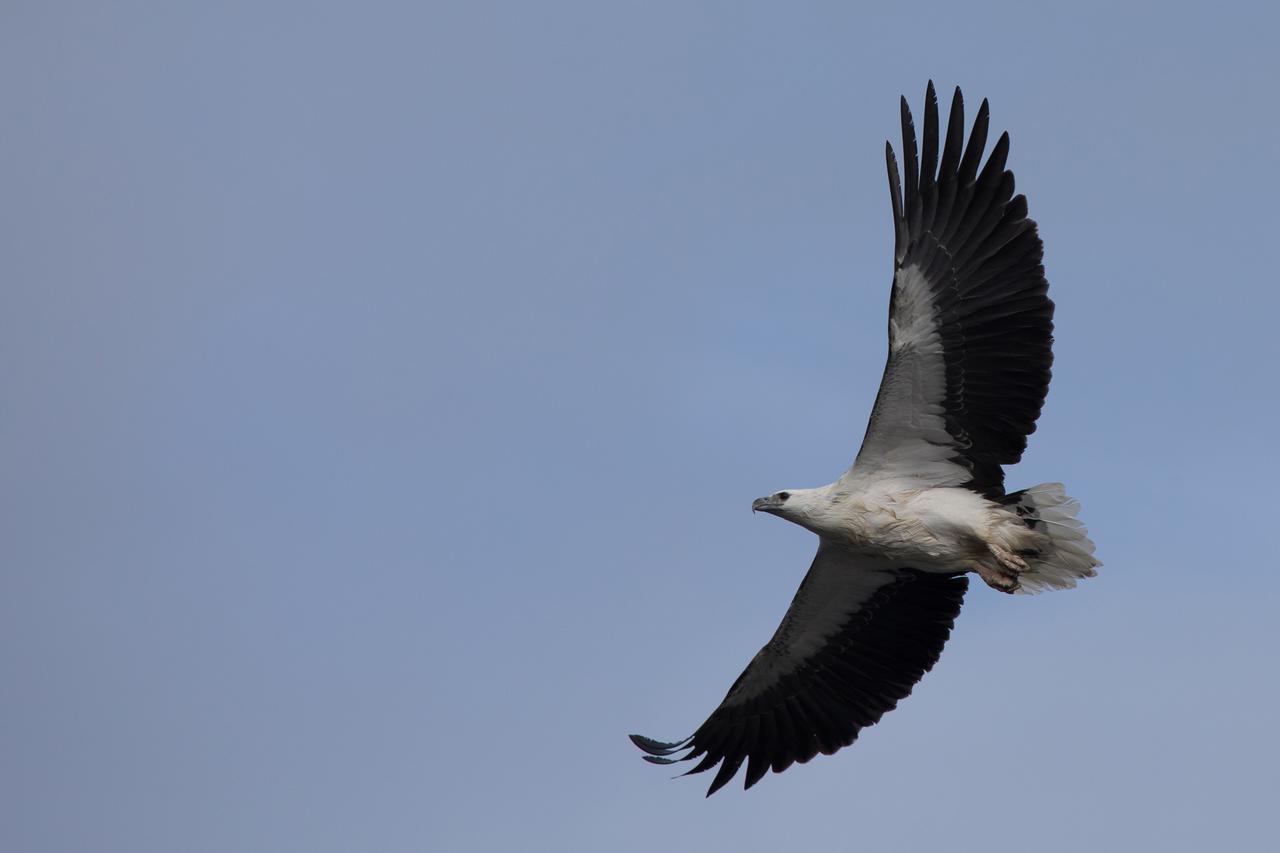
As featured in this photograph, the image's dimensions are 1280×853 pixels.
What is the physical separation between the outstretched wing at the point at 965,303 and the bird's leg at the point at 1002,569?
0.63 metres

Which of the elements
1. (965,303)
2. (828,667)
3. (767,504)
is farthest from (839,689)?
(965,303)

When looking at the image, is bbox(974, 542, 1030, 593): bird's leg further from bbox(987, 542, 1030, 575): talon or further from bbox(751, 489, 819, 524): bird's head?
bbox(751, 489, 819, 524): bird's head

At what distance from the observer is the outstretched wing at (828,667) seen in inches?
609

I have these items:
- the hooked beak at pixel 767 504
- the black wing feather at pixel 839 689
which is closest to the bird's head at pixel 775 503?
the hooked beak at pixel 767 504

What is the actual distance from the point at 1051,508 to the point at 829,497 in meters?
1.81

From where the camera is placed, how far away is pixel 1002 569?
1441cm

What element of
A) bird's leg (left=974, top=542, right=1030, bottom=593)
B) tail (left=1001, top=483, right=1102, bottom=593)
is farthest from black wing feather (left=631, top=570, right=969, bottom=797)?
tail (left=1001, top=483, right=1102, bottom=593)

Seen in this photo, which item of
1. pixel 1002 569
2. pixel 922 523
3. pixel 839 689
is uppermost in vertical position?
pixel 922 523

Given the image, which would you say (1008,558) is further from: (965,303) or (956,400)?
(965,303)

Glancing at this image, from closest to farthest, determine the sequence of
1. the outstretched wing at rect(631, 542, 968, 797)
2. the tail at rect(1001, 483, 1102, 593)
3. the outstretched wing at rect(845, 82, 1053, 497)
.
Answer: the outstretched wing at rect(845, 82, 1053, 497)
the tail at rect(1001, 483, 1102, 593)
the outstretched wing at rect(631, 542, 968, 797)

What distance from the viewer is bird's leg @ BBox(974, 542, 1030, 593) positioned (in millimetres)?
14266

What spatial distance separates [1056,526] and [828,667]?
2.75 meters

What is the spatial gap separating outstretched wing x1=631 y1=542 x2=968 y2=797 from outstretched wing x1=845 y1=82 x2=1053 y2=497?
1729 millimetres

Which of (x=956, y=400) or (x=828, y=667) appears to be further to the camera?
(x=828, y=667)
